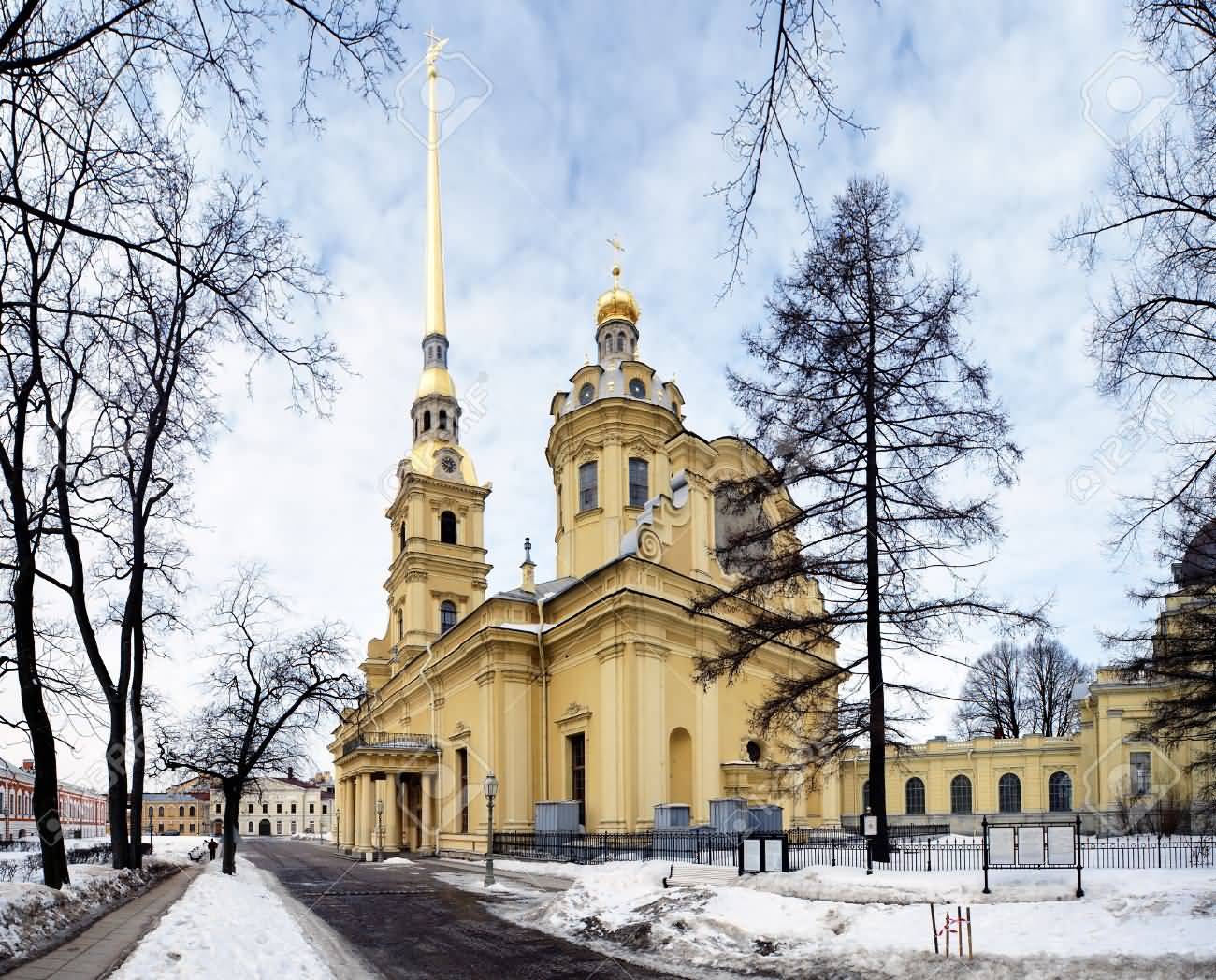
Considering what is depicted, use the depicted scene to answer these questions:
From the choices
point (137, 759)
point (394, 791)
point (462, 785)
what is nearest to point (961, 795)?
point (462, 785)

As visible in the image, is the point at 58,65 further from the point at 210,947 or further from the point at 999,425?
the point at 999,425

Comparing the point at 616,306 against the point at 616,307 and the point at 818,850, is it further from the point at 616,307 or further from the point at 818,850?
the point at 818,850

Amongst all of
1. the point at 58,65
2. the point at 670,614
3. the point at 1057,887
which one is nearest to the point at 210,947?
the point at 58,65

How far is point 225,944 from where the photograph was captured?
11.1m

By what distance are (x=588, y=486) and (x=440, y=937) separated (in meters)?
26.5

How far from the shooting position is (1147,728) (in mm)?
23406

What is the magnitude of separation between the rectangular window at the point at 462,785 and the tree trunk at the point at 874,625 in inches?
900

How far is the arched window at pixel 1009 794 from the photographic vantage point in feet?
169

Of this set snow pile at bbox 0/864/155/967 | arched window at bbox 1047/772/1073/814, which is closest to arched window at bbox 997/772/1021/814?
arched window at bbox 1047/772/1073/814

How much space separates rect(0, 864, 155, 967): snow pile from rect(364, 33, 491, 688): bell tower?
31.8 metres

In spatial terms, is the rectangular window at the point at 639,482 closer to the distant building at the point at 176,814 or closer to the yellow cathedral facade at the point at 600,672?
the yellow cathedral facade at the point at 600,672

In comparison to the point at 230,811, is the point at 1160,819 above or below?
below

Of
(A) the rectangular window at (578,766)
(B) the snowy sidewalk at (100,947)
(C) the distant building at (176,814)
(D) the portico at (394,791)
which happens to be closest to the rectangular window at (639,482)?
(A) the rectangular window at (578,766)

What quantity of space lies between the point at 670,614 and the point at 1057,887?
61.1 ft
